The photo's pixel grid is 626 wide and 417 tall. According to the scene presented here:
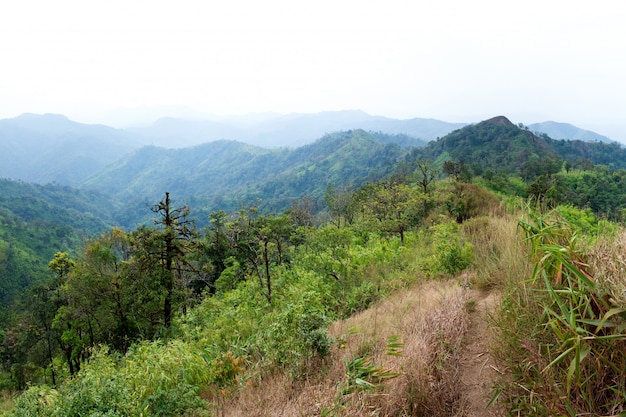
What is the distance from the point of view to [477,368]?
8.25 ft

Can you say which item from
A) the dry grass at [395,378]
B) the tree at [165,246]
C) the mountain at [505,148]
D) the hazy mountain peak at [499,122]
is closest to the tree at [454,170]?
the tree at [165,246]

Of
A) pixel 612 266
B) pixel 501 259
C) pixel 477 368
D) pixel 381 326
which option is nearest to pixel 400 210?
pixel 501 259

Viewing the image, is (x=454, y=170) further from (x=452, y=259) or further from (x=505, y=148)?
(x=505, y=148)

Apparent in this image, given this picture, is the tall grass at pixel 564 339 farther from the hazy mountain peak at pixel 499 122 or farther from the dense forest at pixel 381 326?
the hazy mountain peak at pixel 499 122

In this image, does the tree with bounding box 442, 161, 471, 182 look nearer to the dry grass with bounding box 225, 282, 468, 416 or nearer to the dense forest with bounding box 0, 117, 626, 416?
the dense forest with bounding box 0, 117, 626, 416

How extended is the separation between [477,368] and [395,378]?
2.14 ft

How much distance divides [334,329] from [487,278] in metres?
1.84

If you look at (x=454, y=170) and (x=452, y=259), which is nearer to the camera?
(x=452, y=259)

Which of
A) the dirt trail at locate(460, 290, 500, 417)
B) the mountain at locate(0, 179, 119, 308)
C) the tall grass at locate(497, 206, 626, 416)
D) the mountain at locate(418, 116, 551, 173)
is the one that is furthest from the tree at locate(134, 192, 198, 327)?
the mountain at locate(418, 116, 551, 173)

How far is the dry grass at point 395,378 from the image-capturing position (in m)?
2.23

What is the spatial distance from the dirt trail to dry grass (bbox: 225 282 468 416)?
0.07m

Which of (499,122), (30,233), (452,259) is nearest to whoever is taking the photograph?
(452,259)

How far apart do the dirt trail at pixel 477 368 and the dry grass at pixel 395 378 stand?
0.07 meters

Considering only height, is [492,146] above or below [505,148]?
above
